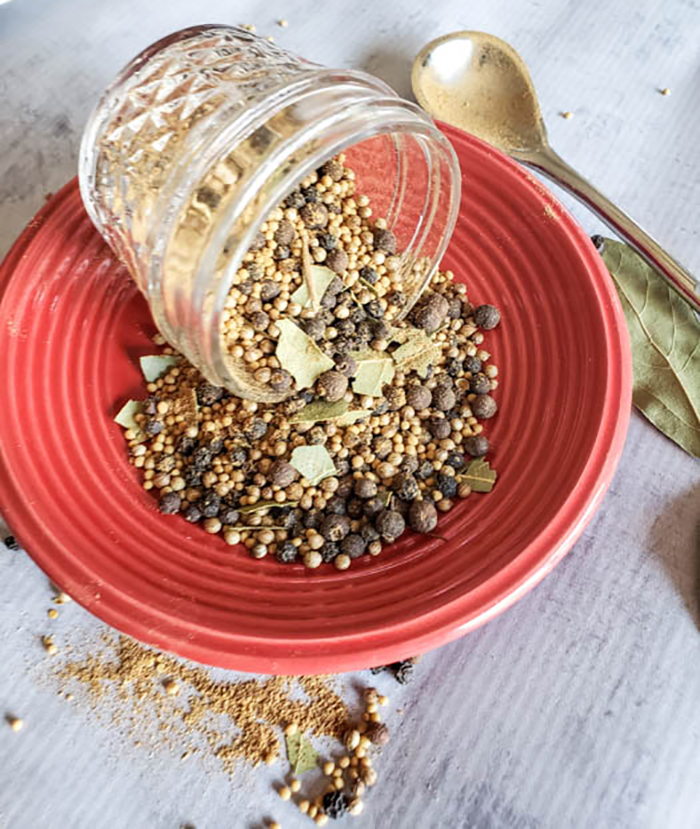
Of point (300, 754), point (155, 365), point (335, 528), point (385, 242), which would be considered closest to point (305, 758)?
point (300, 754)

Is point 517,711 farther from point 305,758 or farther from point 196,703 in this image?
point 196,703

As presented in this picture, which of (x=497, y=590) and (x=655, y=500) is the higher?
(x=497, y=590)

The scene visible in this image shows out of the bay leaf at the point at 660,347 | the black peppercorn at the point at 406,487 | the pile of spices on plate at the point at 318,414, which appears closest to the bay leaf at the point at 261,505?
the pile of spices on plate at the point at 318,414

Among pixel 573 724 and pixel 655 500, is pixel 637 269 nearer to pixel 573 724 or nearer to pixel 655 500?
pixel 655 500

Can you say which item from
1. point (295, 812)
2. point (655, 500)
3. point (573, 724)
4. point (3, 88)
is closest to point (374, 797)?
point (295, 812)

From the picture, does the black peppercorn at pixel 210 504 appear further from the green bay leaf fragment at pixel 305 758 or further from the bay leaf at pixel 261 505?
the green bay leaf fragment at pixel 305 758

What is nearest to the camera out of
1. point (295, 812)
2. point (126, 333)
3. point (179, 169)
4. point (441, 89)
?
point (179, 169)

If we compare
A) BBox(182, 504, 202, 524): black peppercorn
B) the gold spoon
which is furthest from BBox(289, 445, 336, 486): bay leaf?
the gold spoon
